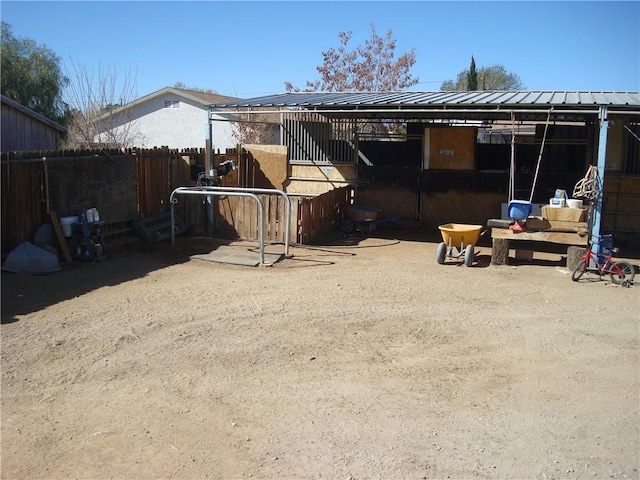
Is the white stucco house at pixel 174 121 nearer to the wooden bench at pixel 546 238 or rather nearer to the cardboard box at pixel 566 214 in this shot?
the wooden bench at pixel 546 238

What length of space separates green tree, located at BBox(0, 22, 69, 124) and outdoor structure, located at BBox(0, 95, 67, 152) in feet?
46.3

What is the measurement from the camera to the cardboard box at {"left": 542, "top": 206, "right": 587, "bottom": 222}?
1072 centimetres

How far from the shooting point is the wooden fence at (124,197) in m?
9.35

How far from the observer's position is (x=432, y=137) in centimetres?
1556

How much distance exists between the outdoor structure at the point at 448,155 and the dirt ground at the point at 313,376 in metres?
4.71

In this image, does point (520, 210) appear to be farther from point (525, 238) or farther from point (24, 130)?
point (24, 130)

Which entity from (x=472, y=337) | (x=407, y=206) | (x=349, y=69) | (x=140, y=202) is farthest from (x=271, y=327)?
(x=349, y=69)

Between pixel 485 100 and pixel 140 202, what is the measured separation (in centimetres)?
722

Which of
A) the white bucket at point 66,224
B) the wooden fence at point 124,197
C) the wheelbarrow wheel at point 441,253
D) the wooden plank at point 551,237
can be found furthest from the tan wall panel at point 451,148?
the white bucket at point 66,224

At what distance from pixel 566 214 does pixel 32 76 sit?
86.6ft

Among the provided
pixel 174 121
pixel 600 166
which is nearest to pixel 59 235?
pixel 600 166

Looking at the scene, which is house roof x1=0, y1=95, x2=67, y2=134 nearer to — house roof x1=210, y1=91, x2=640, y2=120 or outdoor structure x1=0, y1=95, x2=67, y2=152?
outdoor structure x1=0, y1=95, x2=67, y2=152

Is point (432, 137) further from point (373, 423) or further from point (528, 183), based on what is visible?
point (373, 423)

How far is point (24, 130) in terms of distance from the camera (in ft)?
47.8
